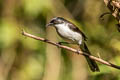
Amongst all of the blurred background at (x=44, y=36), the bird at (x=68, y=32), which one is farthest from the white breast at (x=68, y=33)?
the blurred background at (x=44, y=36)

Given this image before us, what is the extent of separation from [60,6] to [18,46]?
0.84 meters

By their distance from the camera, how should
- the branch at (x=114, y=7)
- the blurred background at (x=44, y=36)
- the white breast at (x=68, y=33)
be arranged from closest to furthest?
1. the branch at (x=114, y=7)
2. the white breast at (x=68, y=33)
3. the blurred background at (x=44, y=36)

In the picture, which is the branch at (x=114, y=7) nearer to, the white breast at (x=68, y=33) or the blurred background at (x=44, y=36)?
the white breast at (x=68, y=33)

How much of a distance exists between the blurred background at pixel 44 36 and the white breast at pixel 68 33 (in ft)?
3.54

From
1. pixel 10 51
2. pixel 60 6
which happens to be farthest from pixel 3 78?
pixel 60 6

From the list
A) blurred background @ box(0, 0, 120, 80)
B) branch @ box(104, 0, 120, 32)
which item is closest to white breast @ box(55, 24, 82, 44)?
blurred background @ box(0, 0, 120, 80)

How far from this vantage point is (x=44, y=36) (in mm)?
5656

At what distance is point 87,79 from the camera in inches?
204

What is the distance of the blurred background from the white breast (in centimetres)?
108

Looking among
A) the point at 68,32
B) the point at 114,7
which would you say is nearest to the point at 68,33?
the point at 68,32

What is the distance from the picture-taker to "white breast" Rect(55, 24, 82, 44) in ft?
12.8

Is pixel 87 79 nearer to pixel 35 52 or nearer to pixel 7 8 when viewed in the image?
pixel 35 52

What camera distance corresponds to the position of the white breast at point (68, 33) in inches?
154

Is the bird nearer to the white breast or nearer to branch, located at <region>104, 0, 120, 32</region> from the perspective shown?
the white breast
